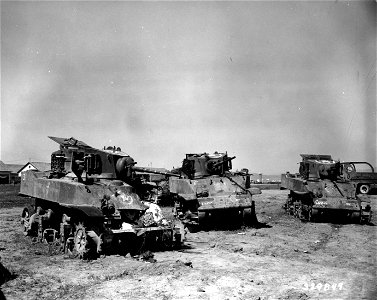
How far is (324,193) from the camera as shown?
1723 centimetres

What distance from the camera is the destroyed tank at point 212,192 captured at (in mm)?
14555

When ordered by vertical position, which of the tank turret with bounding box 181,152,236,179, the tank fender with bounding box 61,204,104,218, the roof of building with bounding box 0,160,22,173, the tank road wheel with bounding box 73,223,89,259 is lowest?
the tank road wheel with bounding box 73,223,89,259

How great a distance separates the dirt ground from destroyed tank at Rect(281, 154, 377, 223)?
3.09 meters

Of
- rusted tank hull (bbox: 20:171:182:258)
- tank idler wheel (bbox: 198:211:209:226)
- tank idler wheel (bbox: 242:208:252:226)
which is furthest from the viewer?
tank idler wheel (bbox: 242:208:252:226)

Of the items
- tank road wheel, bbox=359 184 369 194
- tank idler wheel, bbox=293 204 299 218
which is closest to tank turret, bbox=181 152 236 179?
tank idler wheel, bbox=293 204 299 218

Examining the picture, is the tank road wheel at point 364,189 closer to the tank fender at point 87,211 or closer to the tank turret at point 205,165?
the tank turret at point 205,165

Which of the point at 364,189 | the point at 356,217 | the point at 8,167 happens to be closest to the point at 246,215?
the point at 356,217

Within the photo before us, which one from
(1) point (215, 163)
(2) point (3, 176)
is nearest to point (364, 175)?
(1) point (215, 163)

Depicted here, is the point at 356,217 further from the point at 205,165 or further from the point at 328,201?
the point at 205,165

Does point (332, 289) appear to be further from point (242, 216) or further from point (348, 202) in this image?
point (348, 202)

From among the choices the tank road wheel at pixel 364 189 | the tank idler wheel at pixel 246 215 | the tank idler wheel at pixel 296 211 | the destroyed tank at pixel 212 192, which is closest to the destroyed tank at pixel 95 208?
the destroyed tank at pixel 212 192

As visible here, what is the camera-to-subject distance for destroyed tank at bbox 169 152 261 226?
14555mm

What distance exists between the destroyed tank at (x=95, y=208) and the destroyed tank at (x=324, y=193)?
8293 mm

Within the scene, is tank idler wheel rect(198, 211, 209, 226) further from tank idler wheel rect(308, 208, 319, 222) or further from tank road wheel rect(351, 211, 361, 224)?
tank road wheel rect(351, 211, 361, 224)
